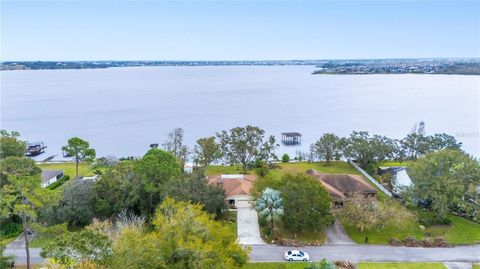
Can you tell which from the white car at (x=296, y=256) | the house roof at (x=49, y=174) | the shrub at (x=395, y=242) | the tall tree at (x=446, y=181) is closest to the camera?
the white car at (x=296, y=256)

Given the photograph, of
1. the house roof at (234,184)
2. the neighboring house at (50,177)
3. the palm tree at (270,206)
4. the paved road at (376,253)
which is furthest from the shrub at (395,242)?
the neighboring house at (50,177)

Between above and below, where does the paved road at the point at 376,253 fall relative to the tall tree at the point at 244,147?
below

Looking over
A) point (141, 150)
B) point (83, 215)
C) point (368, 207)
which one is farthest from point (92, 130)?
point (368, 207)

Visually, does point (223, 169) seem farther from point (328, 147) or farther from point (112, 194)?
point (112, 194)

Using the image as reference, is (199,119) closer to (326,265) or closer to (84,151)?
(84,151)

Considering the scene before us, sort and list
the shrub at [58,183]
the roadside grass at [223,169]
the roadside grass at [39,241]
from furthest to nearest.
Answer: the roadside grass at [223,169]
the shrub at [58,183]
the roadside grass at [39,241]

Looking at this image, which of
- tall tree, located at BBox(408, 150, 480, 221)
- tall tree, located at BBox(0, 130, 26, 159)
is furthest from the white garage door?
tall tree, located at BBox(0, 130, 26, 159)

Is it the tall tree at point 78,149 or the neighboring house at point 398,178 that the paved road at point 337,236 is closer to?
the neighboring house at point 398,178
